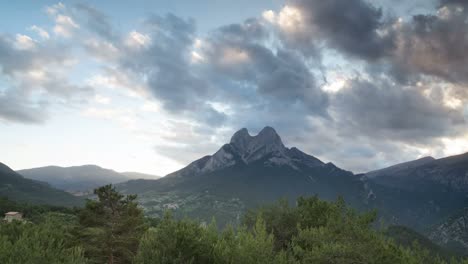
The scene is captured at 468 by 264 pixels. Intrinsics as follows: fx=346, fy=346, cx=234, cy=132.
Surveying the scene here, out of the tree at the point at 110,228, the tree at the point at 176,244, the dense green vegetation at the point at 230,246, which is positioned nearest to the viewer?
the dense green vegetation at the point at 230,246

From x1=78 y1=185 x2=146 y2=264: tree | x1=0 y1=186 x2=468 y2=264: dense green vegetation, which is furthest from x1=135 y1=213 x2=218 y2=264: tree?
x1=78 y1=185 x2=146 y2=264: tree

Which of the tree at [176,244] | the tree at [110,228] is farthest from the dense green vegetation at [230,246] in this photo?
the tree at [110,228]

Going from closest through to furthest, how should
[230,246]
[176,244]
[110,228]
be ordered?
[176,244], [230,246], [110,228]

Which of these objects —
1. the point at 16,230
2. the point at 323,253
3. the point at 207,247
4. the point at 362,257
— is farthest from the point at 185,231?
the point at 16,230

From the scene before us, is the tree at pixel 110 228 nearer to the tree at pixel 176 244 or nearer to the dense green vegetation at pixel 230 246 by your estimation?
the dense green vegetation at pixel 230 246

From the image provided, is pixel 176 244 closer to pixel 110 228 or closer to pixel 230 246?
pixel 230 246

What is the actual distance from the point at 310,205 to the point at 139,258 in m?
40.2

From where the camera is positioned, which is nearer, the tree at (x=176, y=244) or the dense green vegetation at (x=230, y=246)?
the dense green vegetation at (x=230, y=246)

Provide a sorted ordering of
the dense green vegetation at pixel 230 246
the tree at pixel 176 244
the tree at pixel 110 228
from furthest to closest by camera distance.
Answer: the tree at pixel 110 228 → the tree at pixel 176 244 → the dense green vegetation at pixel 230 246

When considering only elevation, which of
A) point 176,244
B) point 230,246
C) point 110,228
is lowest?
point 110,228

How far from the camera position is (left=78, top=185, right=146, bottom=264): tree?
185ft

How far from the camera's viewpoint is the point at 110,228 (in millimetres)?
59094

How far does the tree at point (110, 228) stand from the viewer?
56312 mm

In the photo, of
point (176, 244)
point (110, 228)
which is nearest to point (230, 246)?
point (176, 244)
